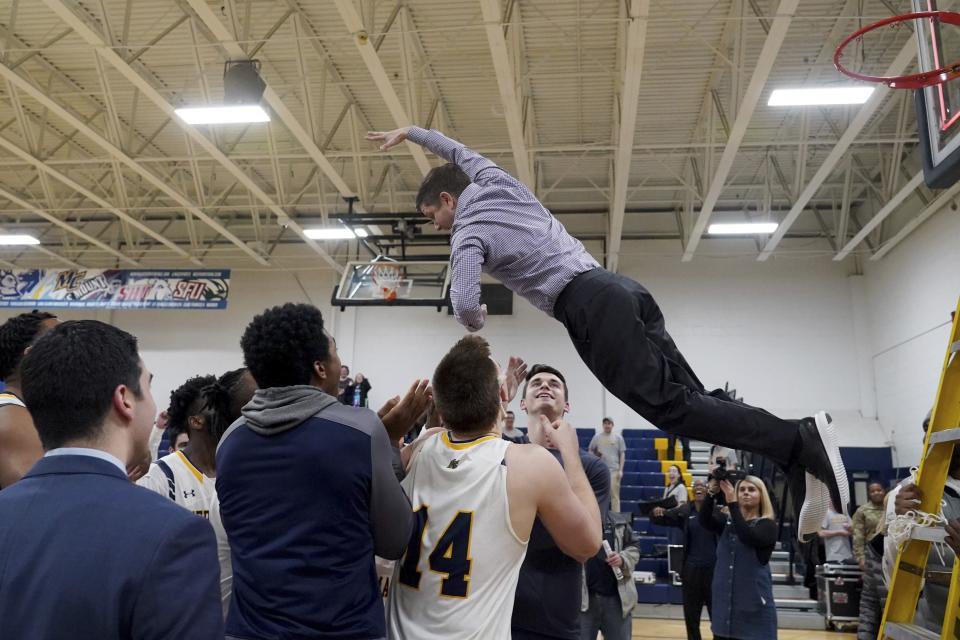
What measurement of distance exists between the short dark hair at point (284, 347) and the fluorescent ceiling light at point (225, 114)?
846 cm

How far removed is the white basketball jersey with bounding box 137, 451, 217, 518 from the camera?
3492 mm

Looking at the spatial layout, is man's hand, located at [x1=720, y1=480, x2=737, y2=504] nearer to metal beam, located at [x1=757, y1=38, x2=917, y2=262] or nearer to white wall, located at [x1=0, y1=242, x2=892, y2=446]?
metal beam, located at [x1=757, y1=38, x2=917, y2=262]

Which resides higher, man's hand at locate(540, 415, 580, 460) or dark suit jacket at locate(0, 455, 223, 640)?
man's hand at locate(540, 415, 580, 460)

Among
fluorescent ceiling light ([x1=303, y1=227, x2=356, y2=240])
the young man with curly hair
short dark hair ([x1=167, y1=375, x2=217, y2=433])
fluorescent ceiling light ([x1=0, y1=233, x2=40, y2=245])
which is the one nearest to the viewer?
the young man with curly hair

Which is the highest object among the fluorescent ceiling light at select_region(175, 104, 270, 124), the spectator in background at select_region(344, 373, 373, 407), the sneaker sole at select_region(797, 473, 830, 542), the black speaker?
the fluorescent ceiling light at select_region(175, 104, 270, 124)

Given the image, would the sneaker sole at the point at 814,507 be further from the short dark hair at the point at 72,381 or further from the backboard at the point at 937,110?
the short dark hair at the point at 72,381

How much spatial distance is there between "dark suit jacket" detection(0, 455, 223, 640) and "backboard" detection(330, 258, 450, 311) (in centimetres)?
1148

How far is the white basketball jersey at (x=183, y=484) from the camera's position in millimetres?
3492

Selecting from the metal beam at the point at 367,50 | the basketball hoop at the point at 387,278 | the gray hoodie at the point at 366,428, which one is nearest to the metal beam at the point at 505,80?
the metal beam at the point at 367,50

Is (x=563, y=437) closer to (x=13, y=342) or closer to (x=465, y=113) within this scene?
(x=13, y=342)

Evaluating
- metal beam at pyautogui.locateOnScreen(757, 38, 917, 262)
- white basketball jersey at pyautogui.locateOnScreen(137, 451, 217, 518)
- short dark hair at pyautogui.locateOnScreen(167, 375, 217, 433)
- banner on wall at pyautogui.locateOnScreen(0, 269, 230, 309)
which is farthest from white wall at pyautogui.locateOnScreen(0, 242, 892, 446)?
white basketball jersey at pyautogui.locateOnScreen(137, 451, 217, 518)

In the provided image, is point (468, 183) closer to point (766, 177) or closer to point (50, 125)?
point (766, 177)

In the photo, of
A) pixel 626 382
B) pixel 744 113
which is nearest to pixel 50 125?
pixel 744 113

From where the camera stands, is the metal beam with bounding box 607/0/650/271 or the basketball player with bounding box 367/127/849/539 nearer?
the basketball player with bounding box 367/127/849/539
